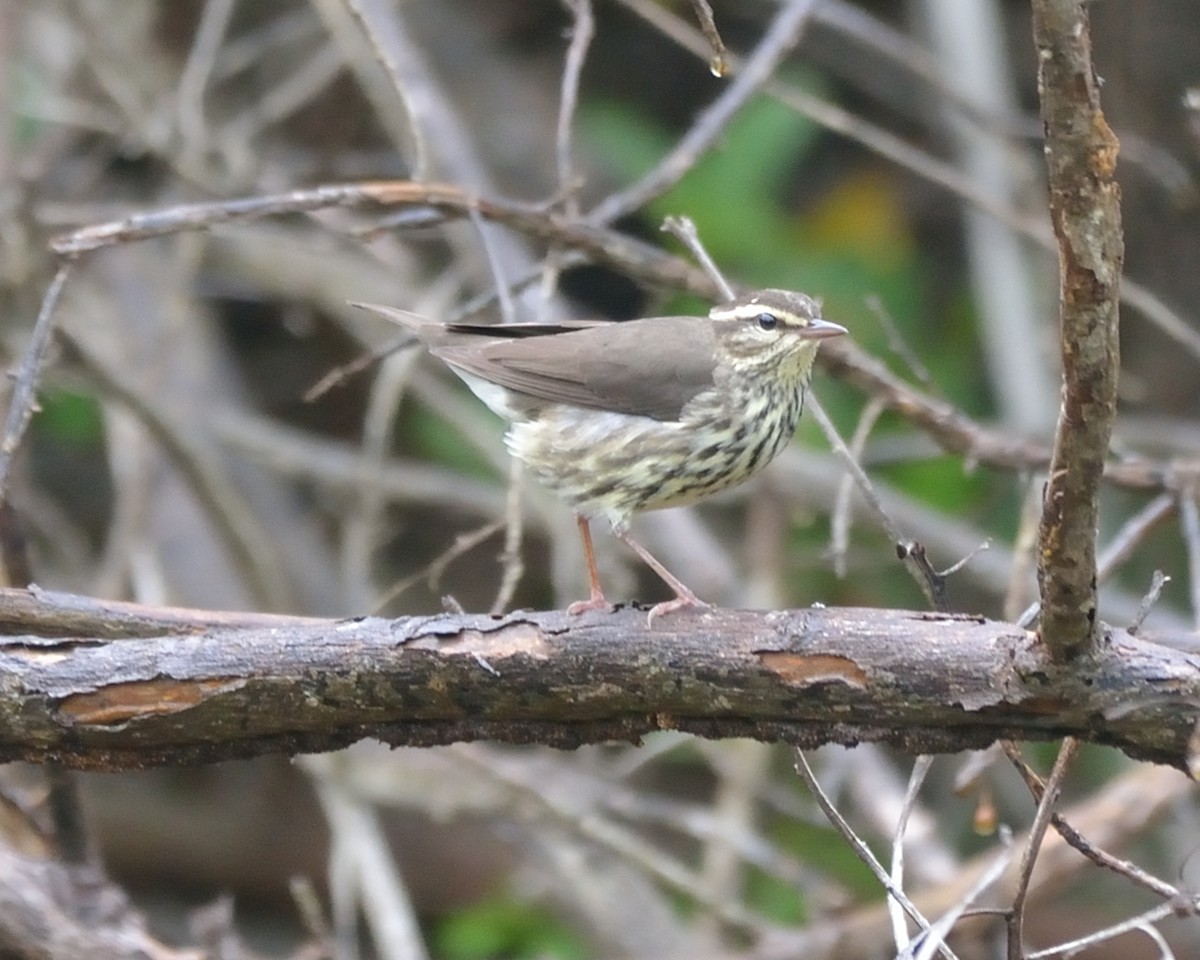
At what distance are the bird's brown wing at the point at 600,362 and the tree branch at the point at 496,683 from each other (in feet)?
4.34

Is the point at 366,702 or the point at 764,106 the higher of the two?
the point at 764,106

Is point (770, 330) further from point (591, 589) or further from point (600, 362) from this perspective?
point (591, 589)

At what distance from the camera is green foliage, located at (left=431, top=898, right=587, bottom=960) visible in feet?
21.8

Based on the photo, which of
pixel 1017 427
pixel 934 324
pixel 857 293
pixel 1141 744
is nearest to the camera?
pixel 1141 744

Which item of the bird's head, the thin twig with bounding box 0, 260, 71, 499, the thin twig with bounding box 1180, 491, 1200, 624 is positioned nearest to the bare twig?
the thin twig with bounding box 0, 260, 71, 499

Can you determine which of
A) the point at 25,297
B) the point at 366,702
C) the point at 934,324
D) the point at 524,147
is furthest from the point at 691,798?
the point at 366,702

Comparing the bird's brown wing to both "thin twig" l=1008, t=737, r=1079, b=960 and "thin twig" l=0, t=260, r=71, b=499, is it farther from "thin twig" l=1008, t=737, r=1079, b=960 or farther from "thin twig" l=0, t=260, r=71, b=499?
"thin twig" l=1008, t=737, r=1079, b=960

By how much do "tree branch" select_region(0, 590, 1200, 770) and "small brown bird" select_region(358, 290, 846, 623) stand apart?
3.10 feet

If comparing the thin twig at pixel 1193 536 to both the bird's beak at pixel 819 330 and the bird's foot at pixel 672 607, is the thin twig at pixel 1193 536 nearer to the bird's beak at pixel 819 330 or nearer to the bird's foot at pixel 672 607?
the bird's beak at pixel 819 330

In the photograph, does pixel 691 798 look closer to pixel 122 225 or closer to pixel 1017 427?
pixel 1017 427

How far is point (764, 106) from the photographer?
7551mm

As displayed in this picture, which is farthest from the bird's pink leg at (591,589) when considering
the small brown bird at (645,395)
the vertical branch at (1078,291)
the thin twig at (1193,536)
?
the thin twig at (1193,536)

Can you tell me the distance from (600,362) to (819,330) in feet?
2.02

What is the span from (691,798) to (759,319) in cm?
498
